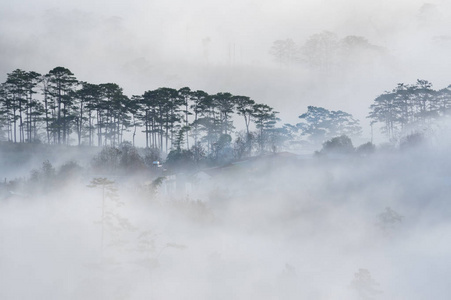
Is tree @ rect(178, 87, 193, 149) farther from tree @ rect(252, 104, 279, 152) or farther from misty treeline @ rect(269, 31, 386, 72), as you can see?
misty treeline @ rect(269, 31, 386, 72)

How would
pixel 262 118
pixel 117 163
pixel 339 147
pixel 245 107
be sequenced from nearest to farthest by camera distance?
pixel 117 163 → pixel 339 147 → pixel 245 107 → pixel 262 118

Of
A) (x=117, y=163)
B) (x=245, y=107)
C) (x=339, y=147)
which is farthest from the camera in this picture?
(x=245, y=107)

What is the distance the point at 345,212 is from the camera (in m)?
58.0

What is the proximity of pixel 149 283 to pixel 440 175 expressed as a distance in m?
44.2

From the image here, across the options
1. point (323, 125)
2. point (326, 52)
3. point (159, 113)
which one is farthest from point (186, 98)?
point (326, 52)

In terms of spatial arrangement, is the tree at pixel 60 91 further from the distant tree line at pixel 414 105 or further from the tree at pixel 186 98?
the distant tree line at pixel 414 105

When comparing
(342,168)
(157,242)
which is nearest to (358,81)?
(342,168)

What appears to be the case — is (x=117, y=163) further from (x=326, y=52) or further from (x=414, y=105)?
(x=326, y=52)

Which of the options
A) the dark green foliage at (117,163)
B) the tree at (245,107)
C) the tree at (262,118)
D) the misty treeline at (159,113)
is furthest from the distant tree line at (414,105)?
the dark green foliage at (117,163)

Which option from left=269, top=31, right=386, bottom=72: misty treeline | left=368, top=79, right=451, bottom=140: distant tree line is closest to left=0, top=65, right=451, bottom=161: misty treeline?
left=368, top=79, right=451, bottom=140: distant tree line

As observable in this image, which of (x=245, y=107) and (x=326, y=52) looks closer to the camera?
(x=245, y=107)

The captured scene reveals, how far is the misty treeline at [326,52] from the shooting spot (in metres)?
148

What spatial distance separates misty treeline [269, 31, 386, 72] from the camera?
14800cm

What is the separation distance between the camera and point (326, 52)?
493 ft
